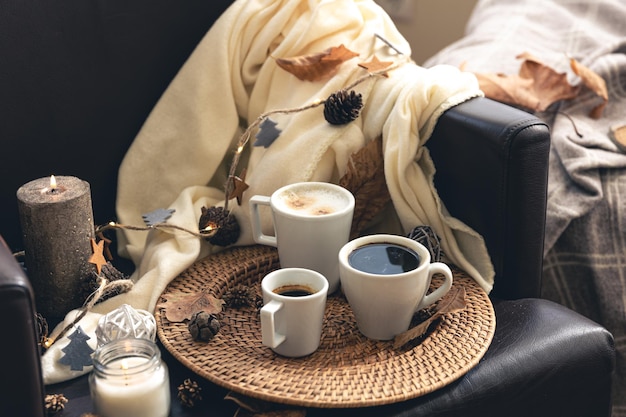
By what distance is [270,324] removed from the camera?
2.93ft

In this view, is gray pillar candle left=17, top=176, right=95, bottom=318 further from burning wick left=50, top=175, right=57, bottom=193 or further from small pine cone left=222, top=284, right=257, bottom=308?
small pine cone left=222, top=284, right=257, bottom=308

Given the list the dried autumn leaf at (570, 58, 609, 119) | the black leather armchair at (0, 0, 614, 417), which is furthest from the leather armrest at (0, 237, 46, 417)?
the dried autumn leaf at (570, 58, 609, 119)

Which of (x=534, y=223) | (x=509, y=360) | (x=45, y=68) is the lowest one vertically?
(x=509, y=360)

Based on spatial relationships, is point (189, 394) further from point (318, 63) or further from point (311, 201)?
point (318, 63)

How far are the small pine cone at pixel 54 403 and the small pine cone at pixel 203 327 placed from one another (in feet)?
0.56

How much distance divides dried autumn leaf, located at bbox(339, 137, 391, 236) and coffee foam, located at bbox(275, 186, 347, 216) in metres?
0.07

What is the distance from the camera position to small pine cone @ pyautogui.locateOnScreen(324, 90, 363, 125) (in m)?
1.15

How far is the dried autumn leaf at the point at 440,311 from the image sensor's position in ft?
3.18

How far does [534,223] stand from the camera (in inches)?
41.8

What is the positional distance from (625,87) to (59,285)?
111 centimetres

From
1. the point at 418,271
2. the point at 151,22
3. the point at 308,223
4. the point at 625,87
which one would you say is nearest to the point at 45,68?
the point at 151,22

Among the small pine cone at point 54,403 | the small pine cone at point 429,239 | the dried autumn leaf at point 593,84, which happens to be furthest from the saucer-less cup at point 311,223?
the dried autumn leaf at point 593,84

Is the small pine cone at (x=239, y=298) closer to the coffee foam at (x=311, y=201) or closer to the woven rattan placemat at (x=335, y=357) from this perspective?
the woven rattan placemat at (x=335, y=357)

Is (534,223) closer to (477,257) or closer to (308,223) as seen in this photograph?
(477,257)
